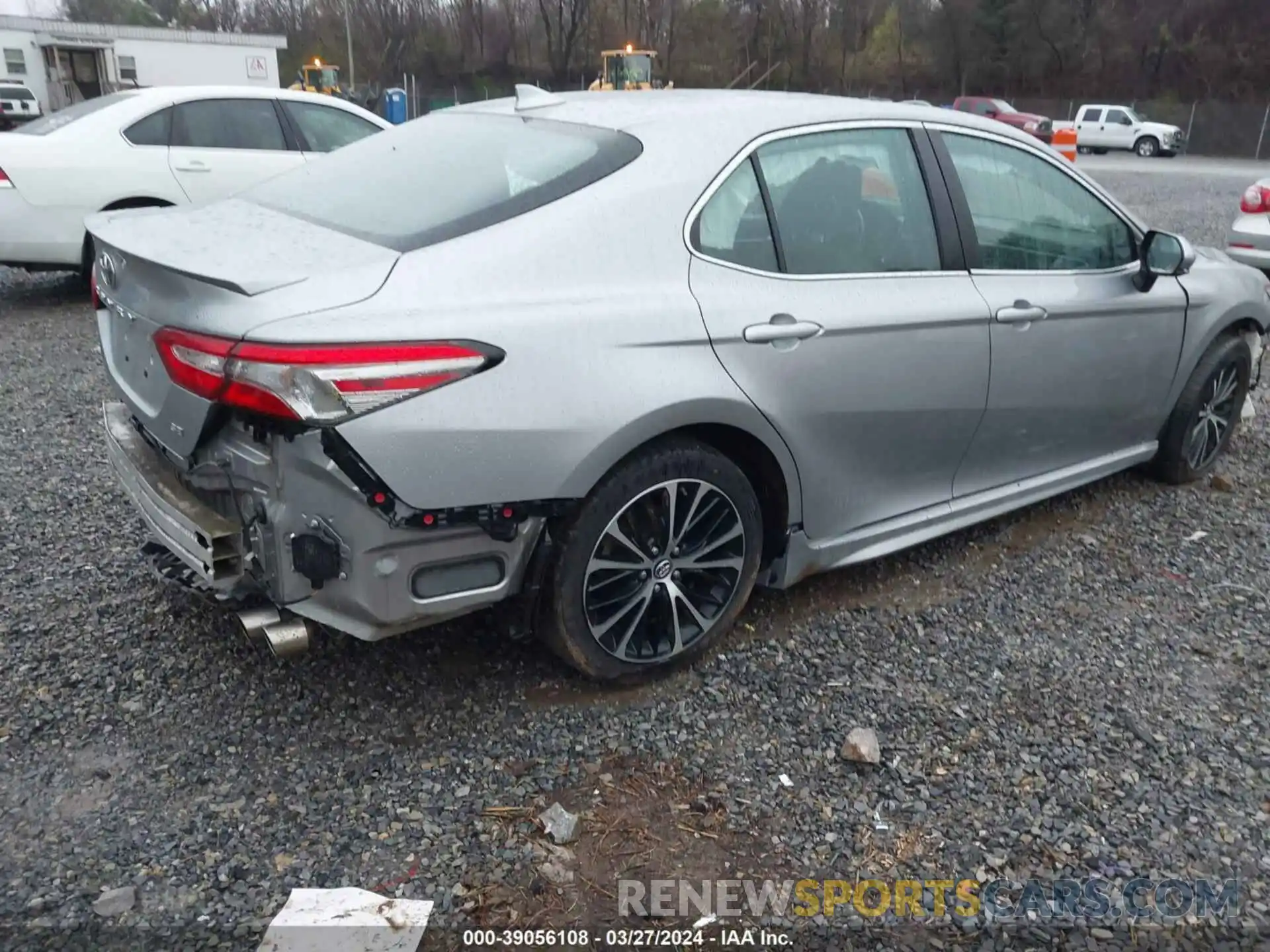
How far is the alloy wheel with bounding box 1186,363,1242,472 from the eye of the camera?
4.66 meters

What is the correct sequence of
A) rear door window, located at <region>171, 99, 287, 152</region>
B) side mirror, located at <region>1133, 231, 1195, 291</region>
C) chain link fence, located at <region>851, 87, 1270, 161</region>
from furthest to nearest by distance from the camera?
chain link fence, located at <region>851, 87, 1270, 161</region>, rear door window, located at <region>171, 99, 287, 152</region>, side mirror, located at <region>1133, 231, 1195, 291</region>

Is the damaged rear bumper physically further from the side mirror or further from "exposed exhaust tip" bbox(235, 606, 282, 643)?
the side mirror

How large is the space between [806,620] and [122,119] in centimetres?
659

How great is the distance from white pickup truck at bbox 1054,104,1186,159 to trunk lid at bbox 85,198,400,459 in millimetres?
34571

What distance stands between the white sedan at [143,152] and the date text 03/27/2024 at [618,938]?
21.0ft

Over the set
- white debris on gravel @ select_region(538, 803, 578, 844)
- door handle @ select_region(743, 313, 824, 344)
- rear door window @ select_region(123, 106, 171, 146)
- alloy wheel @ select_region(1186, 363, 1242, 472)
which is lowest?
white debris on gravel @ select_region(538, 803, 578, 844)

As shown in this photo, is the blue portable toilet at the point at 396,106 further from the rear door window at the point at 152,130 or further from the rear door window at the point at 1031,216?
the rear door window at the point at 1031,216

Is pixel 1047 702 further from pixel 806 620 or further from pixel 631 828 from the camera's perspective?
pixel 631 828

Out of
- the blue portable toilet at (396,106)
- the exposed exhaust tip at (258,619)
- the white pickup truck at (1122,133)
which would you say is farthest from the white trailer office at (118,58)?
the exposed exhaust tip at (258,619)

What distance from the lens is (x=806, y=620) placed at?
354 centimetres

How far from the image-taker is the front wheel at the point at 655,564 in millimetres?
2768

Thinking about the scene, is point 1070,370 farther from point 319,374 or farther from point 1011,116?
point 1011,116

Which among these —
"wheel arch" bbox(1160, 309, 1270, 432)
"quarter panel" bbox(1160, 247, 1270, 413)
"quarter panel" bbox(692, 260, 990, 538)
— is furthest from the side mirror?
"quarter panel" bbox(692, 260, 990, 538)

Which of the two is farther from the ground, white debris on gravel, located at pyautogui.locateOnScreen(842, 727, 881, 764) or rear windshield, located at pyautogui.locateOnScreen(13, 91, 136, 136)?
rear windshield, located at pyautogui.locateOnScreen(13, 91, 136, 136)
